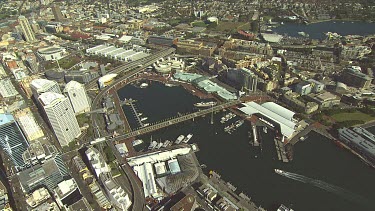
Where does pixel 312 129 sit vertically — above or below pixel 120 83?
below

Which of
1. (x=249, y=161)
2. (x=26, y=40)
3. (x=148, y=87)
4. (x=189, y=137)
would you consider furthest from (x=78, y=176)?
(x=26, y=40)

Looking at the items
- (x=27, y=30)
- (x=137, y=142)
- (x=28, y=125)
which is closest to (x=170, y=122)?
(x=137, y=142)

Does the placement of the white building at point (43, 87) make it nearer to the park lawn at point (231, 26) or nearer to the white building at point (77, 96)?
the white building at point (77, 96)

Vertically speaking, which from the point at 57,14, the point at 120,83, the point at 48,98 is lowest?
the point at 120,83

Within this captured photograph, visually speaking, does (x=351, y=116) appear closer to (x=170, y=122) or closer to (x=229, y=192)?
(x=229, y=192)

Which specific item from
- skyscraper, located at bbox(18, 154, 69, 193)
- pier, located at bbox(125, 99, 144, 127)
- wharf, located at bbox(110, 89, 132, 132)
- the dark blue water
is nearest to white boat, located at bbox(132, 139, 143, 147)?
wharf, located at bbox(110, 89, 132, 132)

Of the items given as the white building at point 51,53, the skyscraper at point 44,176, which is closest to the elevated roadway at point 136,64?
the white building at point 51,53

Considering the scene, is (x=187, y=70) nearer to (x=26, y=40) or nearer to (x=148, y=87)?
(x=148, y=87)
